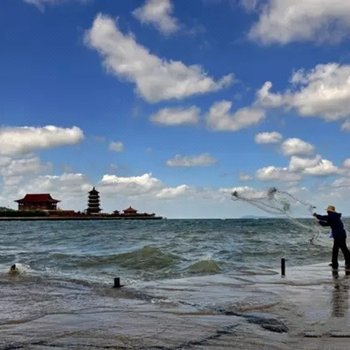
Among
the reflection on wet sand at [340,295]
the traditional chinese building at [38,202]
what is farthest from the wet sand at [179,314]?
the traditional chinese building at [38,202]

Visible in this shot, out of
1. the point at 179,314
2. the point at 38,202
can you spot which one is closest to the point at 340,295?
the point at 179,314

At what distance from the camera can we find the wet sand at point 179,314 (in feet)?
25.2

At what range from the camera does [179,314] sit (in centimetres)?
996

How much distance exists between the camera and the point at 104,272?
1994cm

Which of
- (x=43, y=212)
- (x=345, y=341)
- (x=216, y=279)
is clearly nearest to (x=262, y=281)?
(x=216, y=279)

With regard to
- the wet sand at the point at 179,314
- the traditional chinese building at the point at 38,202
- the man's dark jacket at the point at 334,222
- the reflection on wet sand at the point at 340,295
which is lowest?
the wet sand at the point at 179,314

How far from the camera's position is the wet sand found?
25.2ft

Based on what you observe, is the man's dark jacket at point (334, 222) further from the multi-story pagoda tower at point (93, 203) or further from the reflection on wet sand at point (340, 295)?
the multi-story pagoda tower at point (93, 203)

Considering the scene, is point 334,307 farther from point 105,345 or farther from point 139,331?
point 105,345

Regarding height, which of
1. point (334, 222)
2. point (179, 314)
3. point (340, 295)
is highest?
point (334, 222)

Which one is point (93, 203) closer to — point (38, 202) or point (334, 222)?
point (38, 202)

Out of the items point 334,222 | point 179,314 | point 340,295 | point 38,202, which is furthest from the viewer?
point 38,202

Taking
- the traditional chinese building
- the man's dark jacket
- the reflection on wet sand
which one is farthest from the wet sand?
the traditional chinese building

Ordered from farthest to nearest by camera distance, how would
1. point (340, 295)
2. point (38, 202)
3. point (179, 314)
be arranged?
point (38, 202)
point (340, 295)
point (179, 314)
